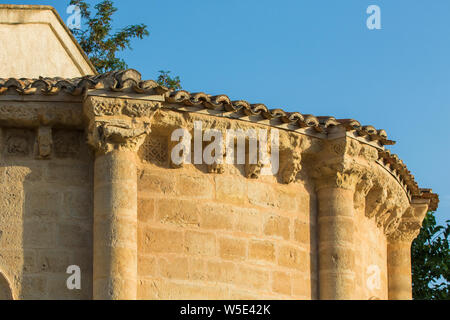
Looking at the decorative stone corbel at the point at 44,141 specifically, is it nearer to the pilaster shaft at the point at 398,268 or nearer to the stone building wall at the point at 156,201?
the stone building wall at the point at 156,201

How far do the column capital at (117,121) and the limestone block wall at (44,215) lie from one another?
17.1 inches

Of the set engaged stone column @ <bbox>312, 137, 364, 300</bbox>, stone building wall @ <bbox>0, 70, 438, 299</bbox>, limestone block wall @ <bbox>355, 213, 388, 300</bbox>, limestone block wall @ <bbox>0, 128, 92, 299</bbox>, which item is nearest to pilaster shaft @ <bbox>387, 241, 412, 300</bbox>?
limestone block wall @ <bbox>355, 213, 388, 300</bbox>

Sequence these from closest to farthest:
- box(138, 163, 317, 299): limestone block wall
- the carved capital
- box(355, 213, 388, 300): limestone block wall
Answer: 1. the carved capital
2. box(138, 163, 317, 299): limestone block wall
3. box(355, 213, 388, 300): limestone block wall

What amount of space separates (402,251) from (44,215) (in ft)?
19.1

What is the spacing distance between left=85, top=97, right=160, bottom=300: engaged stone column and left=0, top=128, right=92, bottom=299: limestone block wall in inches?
11.8

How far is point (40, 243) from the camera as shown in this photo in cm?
1185

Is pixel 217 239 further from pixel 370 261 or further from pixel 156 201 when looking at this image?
pixel 370 261

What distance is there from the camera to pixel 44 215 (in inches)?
470

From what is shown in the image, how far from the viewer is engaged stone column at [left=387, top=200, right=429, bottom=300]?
51.0ft

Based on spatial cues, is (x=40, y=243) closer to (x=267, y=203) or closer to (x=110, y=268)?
(x=110, y=268)

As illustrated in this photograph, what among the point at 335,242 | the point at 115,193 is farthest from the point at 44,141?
the point at 335,242

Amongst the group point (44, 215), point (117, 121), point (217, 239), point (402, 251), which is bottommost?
point (217, 239)

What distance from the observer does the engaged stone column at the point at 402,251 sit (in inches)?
612

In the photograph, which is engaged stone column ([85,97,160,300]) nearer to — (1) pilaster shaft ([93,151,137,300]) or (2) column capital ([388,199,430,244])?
(1) pilaster shaft ([93,151,137,300])
